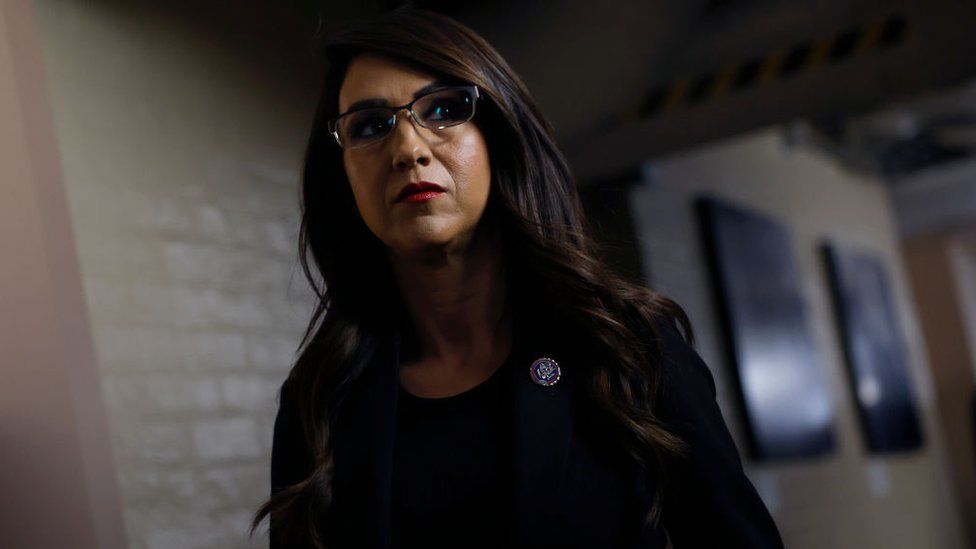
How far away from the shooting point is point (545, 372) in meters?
1.14

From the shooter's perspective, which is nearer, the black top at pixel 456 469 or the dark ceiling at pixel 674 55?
the black top at pixel 456 469

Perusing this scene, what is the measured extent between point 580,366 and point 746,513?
0.22m

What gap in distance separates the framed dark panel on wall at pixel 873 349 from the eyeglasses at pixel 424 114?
5.61 metres

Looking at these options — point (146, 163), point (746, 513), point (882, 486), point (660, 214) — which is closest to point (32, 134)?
point (146, 163)

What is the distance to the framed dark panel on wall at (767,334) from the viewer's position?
4.86m

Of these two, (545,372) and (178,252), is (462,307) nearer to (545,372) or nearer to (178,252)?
(545,372)

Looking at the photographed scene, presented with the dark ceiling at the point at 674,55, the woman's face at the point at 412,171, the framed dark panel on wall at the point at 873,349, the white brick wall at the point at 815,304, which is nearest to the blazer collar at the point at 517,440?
the woman's face at the point at 412,171

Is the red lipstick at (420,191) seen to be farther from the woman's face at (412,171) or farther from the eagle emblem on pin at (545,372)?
the eagle emblem on pin at (545,372)

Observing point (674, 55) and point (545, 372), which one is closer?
point (545, 372)

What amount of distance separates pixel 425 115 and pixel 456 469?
0.37 m

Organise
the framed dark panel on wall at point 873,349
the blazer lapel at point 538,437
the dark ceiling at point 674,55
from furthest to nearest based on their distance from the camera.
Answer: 1. the framed dark panel on wall at point 873,349
2. the dark ceiling at point 674,55
3. the blazer lapel at point 538,437

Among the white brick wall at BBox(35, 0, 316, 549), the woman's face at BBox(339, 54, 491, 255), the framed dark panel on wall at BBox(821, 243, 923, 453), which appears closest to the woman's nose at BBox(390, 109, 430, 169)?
the woman's face at BBox(339, 54, 491, 255)

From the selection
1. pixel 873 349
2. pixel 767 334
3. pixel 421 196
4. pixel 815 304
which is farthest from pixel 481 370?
pixel 873 349

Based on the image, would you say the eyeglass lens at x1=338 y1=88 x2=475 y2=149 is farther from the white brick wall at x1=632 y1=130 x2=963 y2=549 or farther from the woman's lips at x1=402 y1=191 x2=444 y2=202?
the white brick wall at x1=632 y1=130 x2=963 y2=549
